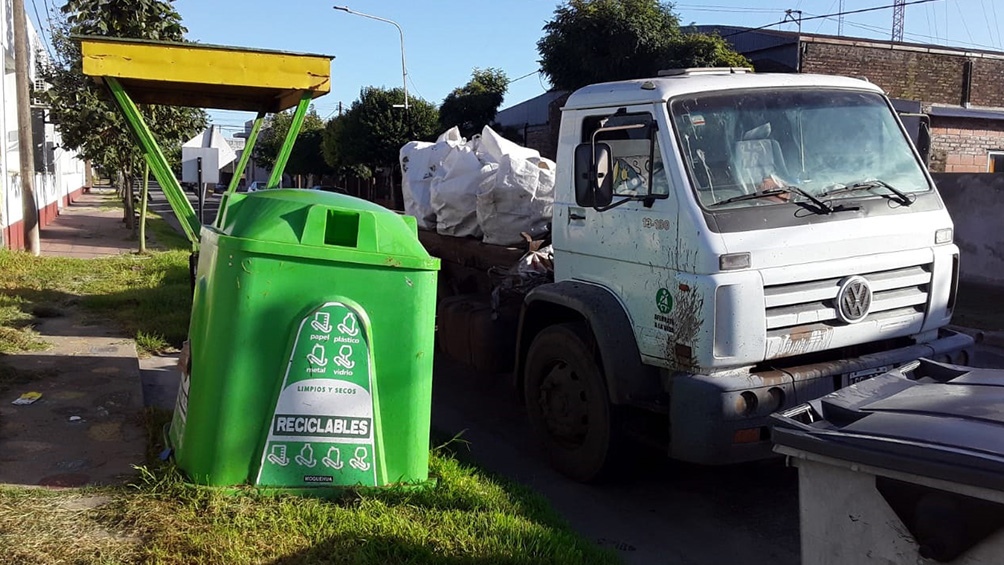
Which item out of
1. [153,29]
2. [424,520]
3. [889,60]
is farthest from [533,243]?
[889,60]

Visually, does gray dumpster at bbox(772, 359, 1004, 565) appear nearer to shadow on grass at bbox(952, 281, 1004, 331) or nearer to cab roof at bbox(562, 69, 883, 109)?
cab roof at bbox(562, 69, 883, 109)

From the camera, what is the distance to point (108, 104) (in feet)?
54.4

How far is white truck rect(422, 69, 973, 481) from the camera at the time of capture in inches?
185

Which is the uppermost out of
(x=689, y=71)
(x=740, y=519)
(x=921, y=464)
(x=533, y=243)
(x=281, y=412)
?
(x=689, y=71)

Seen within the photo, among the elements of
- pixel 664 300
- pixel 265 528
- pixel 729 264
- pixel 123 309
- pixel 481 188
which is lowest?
pixel 265 528

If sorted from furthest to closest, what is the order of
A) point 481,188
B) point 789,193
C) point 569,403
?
1. point 481,188
2. point 569,403
3. point 789,193

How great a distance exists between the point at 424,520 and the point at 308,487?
65 cm

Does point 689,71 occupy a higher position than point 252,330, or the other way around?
point 689,71

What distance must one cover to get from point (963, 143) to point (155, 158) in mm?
21588

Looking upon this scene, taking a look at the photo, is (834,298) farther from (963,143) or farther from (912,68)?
(912,68)

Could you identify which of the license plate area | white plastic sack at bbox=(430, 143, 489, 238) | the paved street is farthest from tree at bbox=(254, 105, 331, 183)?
the license plate area

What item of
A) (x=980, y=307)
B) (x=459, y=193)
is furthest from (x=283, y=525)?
(x=980, y=307)

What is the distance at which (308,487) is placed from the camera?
4539mm

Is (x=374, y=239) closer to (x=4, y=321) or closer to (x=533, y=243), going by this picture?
(x=533, y=243)
